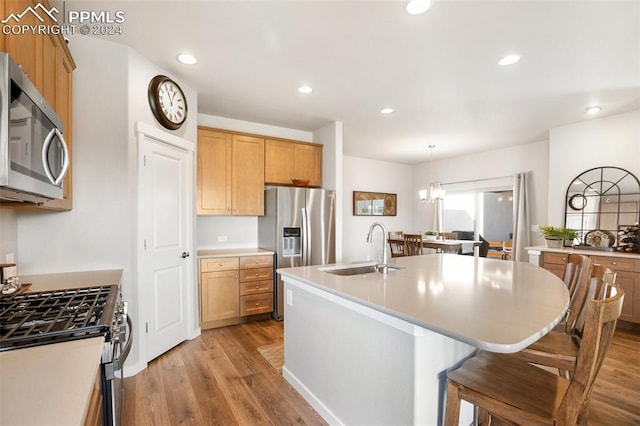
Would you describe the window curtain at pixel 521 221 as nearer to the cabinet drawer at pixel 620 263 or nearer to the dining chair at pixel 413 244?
the cabinet drawer at pixel 620 263

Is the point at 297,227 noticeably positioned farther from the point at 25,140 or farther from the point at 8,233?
the point at 25,140

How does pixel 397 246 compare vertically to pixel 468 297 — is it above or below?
below

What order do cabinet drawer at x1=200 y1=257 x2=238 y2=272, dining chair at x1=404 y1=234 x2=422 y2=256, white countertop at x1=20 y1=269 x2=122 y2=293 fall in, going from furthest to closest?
dining chair at x1=404 y1=234 x2=422 y2=256 < cabinet drawer at x1=200 y1=257 x2=238 y2=272 < white countertop at x1=20 y1=269 x2=122 y2=293

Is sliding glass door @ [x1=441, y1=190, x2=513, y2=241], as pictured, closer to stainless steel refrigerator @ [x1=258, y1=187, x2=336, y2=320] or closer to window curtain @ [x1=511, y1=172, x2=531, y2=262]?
window curtain @ [x1=511, y1=172, x2=531, y2=262]

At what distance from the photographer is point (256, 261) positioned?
379cm

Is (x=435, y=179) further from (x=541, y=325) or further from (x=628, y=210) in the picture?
(x=541, y=325)

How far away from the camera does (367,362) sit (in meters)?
1.60

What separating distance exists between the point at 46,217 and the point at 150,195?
2.35 feet

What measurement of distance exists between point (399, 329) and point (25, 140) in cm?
171

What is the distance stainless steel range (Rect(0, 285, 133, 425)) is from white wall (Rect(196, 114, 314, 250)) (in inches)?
97.8

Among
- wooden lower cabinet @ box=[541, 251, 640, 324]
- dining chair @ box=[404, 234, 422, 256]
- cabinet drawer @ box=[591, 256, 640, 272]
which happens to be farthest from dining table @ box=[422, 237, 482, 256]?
wooden lower cabinet @ box=[541, 251, 640, 324]

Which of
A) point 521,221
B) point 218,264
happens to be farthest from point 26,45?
point 521,221

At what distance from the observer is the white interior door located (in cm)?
260

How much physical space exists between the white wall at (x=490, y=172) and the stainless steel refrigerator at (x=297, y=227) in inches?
145
